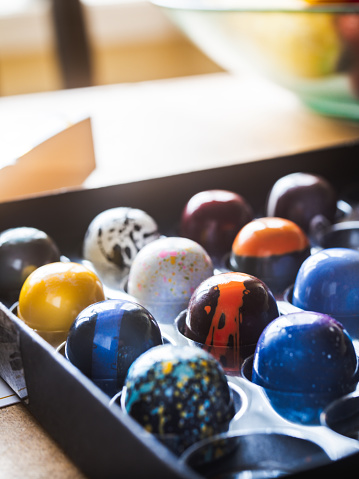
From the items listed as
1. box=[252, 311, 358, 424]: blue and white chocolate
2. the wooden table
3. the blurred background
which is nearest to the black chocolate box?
the wooden table

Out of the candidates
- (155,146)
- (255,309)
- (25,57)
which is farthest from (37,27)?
(255,309)

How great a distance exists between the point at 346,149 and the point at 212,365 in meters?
0.76

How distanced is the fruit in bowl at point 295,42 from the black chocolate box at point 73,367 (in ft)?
0.61

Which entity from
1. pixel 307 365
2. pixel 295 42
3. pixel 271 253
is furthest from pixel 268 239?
pixel 295 42

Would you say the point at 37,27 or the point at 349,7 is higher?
the point at 349,7

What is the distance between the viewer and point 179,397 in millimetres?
574

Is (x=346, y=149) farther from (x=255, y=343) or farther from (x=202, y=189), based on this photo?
(x=255, y=343)

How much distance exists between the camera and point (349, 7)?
1.18 meters

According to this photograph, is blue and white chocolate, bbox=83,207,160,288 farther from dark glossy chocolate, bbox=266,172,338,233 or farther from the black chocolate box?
dark glossy chocolate, bbox=266,172,338,233

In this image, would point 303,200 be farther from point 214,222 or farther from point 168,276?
point 168,276

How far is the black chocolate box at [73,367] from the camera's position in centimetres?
47

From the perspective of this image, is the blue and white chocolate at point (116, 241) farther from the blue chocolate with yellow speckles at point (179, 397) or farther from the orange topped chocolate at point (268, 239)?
the blue chocolate with yellow speckles at point (179, 397)

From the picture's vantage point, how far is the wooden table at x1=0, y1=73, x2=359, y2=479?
1.22 m

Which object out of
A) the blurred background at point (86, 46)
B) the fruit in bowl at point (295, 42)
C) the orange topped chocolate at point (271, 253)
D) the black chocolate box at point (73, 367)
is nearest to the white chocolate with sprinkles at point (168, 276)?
the orange topped chocolate at point (271, 253)
